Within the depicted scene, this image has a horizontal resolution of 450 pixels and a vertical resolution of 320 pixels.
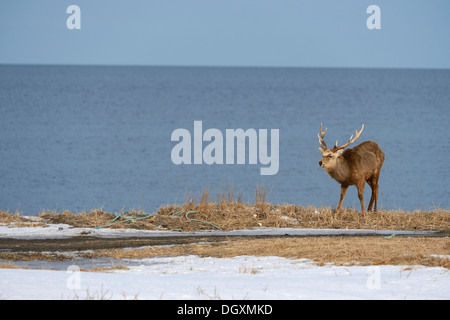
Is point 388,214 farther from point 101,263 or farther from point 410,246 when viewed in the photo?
point 101,263

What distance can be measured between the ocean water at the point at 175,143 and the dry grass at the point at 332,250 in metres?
6.10

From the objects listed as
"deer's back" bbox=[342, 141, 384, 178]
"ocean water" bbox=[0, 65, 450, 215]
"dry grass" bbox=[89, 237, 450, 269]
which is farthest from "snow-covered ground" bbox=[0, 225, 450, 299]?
"ocean water" bbox=[0, 65, 450, 215]

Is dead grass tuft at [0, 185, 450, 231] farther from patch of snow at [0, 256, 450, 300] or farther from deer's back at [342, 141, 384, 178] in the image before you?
patch of snow at [0, 256, 450, 300]

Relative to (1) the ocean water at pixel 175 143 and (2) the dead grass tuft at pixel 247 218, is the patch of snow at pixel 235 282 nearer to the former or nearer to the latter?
(2) the dead grass tuft at pixel 247 218

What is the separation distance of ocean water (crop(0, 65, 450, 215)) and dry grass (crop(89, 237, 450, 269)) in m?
6.10

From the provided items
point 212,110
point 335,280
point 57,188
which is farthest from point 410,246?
point 212,110

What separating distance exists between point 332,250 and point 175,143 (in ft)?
165

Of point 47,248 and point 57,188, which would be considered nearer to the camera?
point 47,248

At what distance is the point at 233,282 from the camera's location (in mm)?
10617

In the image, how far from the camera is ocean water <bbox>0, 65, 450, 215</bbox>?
131ft

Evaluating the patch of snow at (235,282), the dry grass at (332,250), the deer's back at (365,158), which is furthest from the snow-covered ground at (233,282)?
the deer's back at (365,158)

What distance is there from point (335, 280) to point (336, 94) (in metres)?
133

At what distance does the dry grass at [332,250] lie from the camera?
1209 cm
